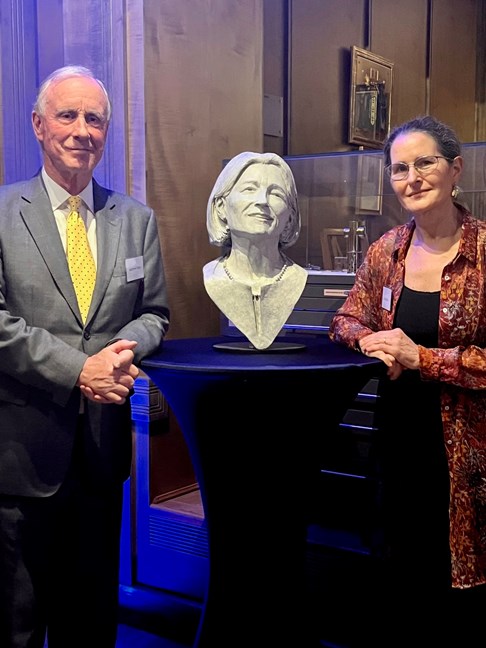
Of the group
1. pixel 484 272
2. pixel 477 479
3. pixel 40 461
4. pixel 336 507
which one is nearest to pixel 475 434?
pixel 477 479

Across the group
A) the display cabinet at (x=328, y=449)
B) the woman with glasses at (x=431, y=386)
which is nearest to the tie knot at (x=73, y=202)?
the woman with glasses at (x=431, y=386)

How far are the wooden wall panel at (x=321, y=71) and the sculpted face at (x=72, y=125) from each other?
2242 millimetres

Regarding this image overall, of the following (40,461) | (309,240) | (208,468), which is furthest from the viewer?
(309,240)

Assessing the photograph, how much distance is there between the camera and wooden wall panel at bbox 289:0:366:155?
14.0 feet

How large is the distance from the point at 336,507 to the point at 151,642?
2.63ft

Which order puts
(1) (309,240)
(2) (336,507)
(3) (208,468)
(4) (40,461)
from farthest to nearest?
(1) (309,240) < (2) (336,507) < (3) (208,468) < (4) (40,461)

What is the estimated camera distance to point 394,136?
2254mm

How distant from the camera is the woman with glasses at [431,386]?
211 centimetres

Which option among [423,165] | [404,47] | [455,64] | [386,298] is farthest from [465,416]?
[455,64]

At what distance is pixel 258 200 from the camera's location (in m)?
2.30

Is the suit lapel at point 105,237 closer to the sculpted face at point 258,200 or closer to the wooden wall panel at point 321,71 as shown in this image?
the sculpted face at point 258,200

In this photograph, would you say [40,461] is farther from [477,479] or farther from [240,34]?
[240,34]

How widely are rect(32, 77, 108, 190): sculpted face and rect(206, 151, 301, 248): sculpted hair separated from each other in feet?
1.30

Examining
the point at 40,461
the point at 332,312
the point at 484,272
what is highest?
the point at 484,272
